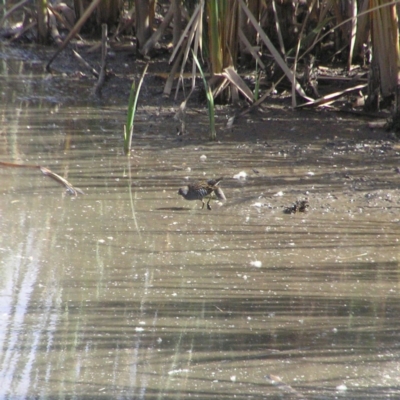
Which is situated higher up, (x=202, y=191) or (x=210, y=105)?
(x=210, y=105)

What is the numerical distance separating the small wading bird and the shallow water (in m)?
0.06

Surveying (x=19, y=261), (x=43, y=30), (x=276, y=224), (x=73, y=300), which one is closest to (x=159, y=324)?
(x=73, y=300)

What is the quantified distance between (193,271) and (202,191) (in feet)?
3.01

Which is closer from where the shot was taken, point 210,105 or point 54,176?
point 54,176

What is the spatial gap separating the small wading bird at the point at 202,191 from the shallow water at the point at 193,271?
6cm

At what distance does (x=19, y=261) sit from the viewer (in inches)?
145

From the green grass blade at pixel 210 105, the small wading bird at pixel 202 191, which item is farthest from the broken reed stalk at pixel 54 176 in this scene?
the green grass blade at pixel 210 105

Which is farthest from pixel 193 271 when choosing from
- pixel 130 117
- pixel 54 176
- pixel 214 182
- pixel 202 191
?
pixel 130 117

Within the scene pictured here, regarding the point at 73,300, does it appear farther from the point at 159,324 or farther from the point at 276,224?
the point at 276,224

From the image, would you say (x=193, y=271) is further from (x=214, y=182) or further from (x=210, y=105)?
(x=210, y=105)

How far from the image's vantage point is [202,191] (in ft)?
14.9

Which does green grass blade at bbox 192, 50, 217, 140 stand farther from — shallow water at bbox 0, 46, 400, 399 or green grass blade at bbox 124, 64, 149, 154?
green grass blade at bbox 124, 64, 149, 154

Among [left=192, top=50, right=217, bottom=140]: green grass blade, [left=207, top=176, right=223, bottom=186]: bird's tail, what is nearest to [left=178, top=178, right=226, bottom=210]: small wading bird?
[left=207, top=176, right=223, bottom=186]: bird's tail

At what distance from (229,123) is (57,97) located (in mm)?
1758
